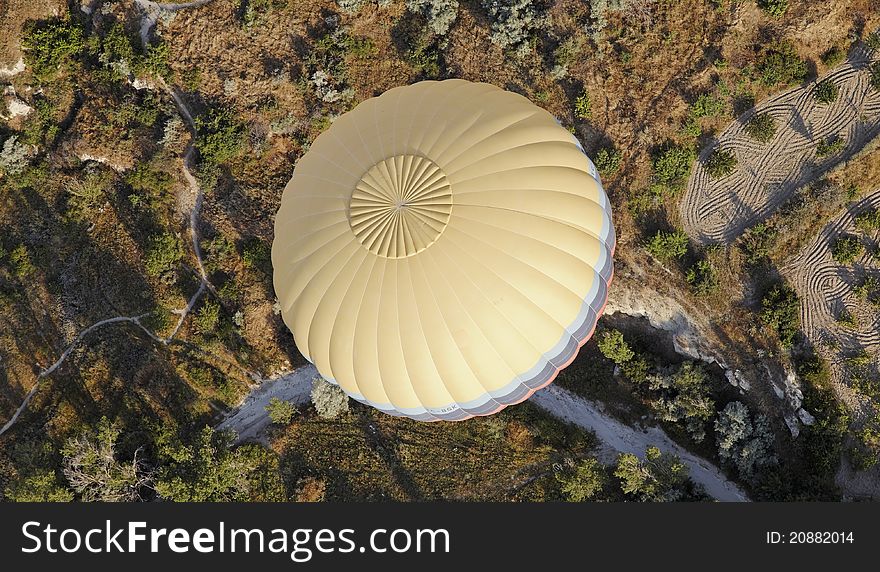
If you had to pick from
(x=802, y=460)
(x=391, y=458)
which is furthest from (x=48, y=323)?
(x=802, y=460)

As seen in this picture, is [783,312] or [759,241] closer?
[783,312]

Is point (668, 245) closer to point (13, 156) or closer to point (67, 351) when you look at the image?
point (67, 351)

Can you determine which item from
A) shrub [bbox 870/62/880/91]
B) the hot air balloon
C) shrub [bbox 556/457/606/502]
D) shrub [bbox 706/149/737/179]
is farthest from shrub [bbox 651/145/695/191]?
shrub [bbox 556/457/606/502]

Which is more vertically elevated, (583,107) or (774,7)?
(774,7)

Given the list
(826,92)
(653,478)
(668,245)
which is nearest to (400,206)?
(668,245)

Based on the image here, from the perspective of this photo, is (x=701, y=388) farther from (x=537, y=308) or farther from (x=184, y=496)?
(x=184, y=496)

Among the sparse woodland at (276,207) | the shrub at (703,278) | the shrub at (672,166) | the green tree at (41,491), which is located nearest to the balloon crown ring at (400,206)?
the sparse woodland at (276,207)

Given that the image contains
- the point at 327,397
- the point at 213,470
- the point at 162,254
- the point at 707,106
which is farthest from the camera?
the point at 162,254
